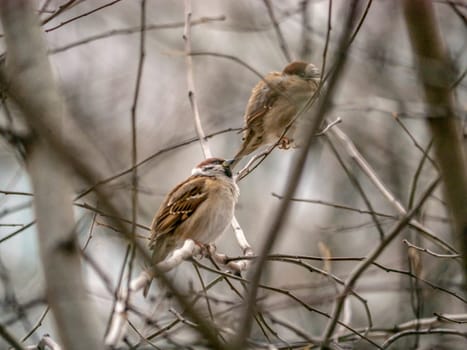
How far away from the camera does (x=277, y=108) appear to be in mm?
7316

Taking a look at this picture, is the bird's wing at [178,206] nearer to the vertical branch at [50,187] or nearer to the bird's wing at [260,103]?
the bird's wing at [260,103]

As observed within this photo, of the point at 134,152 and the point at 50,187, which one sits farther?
the point at 134,152

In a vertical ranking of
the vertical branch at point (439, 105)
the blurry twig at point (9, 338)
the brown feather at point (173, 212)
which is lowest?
the blurry twig at point (9, 338)

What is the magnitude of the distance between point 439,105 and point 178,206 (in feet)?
11.9

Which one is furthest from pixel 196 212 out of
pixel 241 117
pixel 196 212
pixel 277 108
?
pixel 241 117

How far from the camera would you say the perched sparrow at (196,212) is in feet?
20.1

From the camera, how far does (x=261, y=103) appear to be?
24.3 ft

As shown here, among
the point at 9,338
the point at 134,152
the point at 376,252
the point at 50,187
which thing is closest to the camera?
the point at 50,187

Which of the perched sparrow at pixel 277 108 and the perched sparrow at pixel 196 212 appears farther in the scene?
the perched sparrow at pixel 277 108

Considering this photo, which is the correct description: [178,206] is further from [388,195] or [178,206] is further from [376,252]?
[376,252]

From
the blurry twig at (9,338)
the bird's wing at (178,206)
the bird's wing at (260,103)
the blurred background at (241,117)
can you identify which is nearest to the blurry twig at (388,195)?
the bird's wing at (178,206)

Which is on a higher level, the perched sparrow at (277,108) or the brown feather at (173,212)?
the perched sparrow at (277,108)

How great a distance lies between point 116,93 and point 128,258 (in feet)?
33.8

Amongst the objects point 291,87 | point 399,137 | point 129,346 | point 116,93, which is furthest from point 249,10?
point 129,346
